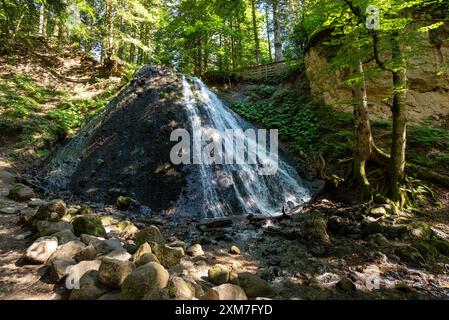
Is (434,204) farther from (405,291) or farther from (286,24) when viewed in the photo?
(286,24)

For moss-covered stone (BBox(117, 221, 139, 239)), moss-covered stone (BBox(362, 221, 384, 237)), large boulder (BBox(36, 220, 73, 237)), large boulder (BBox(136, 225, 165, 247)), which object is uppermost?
large boulder (BBox(36, 220, 73, 237))

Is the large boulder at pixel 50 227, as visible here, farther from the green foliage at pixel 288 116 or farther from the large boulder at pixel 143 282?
the green foliage at pixel 288 116

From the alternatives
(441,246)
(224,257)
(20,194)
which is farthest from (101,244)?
(441,246)

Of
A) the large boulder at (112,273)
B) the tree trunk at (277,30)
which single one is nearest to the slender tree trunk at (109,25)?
the tree trunk at (277,30)

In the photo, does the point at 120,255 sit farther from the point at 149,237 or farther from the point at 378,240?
the point at 378,240

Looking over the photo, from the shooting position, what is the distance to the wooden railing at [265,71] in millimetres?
16594

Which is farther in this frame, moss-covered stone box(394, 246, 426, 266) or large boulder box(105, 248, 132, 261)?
moss-covered stone box(394, 246, 426, 266)

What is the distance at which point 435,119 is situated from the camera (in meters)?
10.5

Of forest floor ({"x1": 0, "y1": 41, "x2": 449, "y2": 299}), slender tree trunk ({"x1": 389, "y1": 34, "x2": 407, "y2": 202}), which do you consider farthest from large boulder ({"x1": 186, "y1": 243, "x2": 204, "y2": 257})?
slender tree trunk ({"x1": 389, "y1": 34, "x2": 407, "y2": 202})

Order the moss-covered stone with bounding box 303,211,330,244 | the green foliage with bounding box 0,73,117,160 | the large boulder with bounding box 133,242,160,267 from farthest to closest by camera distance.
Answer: the green foliage with bounding box 0,73,117,160
the moss-covered stone with bounding box 303,211,330,244
the large boulder with bounding box 133,242,160,267

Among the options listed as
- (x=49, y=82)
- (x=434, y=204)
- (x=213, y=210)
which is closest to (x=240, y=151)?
(x=213, y=210)

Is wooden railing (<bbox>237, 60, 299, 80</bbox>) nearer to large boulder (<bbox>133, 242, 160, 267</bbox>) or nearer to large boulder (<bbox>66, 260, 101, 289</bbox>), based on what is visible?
large boulder (<bbox>133, 242, 160, 267</bbox>)

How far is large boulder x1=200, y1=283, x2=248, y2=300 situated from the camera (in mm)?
2748

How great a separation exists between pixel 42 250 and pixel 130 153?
5.47m
